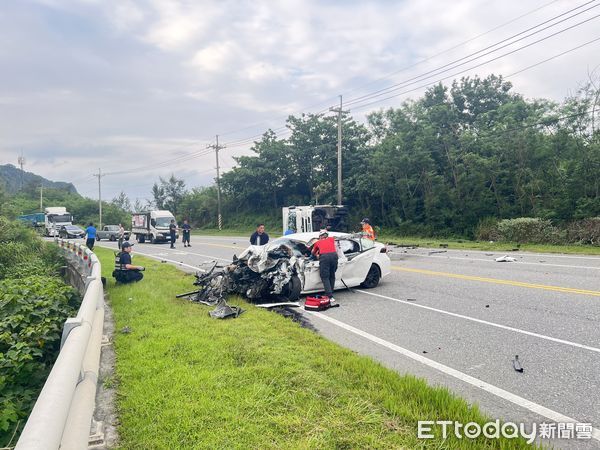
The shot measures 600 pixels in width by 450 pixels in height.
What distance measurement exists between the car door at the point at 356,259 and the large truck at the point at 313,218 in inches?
513

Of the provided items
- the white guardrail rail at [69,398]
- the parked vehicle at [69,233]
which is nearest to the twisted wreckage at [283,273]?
the white guardrail rail at [69,398]

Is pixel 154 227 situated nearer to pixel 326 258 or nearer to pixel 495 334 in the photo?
pixel 326 258

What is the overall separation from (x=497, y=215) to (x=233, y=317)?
21663 mm

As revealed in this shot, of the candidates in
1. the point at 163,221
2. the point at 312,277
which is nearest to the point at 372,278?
the point at 312,277

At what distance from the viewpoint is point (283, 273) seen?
354 inches

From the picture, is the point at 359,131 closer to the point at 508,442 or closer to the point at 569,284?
the point at 569,284

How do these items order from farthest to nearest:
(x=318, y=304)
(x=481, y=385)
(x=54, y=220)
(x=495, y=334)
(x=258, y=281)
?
(x=54, y=220) → (x=258, y=281) → (x=318, y=304) → (x=495, y=334) → (x=481, y=385)

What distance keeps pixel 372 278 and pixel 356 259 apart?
2.60ft

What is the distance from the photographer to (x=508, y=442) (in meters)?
3.29

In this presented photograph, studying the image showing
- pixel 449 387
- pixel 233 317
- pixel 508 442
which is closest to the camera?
pixel 508 442

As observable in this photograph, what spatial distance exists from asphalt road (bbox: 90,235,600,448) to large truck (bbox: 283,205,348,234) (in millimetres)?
12520

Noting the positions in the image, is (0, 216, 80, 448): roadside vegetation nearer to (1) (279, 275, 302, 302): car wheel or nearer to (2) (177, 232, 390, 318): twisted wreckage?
(2) (177, 232, 390, 318): twisted wreckage

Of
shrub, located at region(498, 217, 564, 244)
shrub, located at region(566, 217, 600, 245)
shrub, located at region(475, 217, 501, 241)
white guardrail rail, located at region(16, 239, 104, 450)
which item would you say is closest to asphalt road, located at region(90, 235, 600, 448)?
white guardrail rail, located at region(16, 239, 104, 450)

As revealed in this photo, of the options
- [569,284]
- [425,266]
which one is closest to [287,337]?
[569,284]
